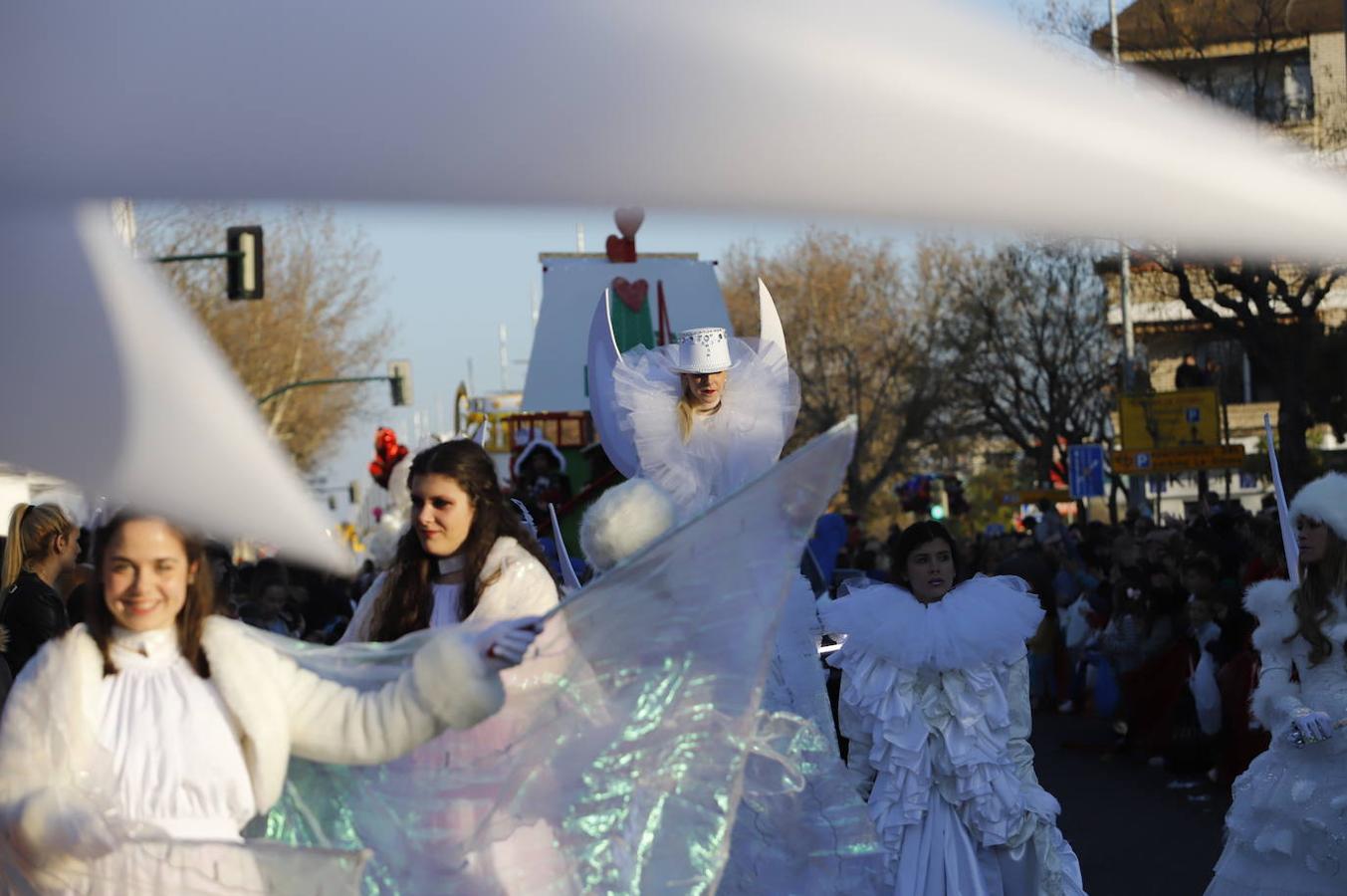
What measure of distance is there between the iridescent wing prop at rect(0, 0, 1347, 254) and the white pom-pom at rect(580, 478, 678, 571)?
2.74 metres

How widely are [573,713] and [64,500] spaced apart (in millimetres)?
3584

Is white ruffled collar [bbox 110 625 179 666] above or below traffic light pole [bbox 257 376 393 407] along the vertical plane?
below

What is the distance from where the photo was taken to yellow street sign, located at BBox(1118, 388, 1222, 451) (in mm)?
27688

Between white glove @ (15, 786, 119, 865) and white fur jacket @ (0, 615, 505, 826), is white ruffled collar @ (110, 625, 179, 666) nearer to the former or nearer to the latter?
white fur jacket @ (0, 615, 505, 826)

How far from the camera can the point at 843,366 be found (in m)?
50.2

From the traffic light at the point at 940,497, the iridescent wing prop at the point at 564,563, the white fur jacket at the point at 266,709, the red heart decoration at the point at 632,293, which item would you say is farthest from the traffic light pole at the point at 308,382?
the white fur jacket at the point at 266,709

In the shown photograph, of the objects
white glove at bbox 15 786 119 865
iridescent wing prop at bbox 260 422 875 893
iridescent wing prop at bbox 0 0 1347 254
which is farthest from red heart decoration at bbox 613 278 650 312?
iridescent wing prop at bbox 0 0 1347 254

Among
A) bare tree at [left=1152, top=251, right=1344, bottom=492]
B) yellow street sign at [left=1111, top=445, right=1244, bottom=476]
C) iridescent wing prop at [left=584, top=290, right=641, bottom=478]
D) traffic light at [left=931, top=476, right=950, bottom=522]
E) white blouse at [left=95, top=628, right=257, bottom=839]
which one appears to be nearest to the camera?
white blouse at [left=95, top=628, right=257, bottom=839]

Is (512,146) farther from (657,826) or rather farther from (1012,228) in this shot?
(657,826)

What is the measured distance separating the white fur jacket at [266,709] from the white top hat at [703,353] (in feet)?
10.5

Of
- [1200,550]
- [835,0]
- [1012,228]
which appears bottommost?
[1200,550]

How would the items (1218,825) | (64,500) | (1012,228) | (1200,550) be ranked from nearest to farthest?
(1012,228)
(64,500)
(1218,825)
(1200,550)

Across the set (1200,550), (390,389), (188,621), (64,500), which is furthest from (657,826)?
(390,389)

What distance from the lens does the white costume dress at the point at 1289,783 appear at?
22.7 ft
